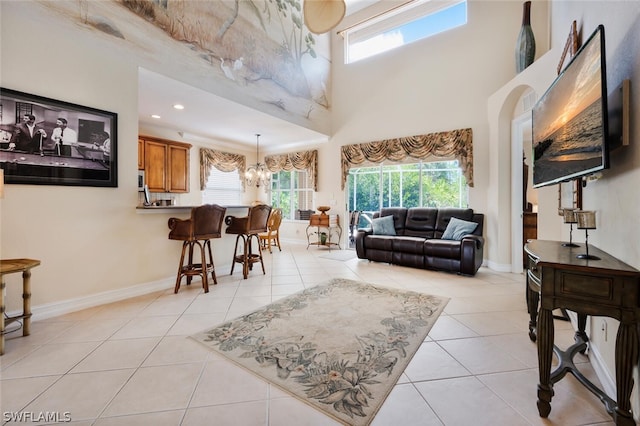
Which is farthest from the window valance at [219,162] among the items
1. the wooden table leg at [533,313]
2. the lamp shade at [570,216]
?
the lamp shade at [570,216]

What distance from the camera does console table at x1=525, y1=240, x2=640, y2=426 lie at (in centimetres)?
117

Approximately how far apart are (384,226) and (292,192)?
343 centimetres

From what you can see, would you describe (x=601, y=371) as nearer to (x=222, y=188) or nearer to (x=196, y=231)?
(x=196, y=231)

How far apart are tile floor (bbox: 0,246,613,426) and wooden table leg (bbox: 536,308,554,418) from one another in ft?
0.22

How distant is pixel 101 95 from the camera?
2.86 meters

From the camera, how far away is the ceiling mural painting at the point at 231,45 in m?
3.08

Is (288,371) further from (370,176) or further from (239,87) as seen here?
(370,176)

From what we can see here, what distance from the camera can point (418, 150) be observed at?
214 inches

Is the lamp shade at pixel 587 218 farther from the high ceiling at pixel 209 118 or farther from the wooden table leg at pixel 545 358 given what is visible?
the high ceiling at pixel 209 118

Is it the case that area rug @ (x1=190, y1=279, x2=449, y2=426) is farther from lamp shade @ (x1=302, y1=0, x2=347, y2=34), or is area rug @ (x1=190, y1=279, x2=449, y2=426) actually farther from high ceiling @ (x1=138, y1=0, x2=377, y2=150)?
high ceiling @ (x1=138, y1=0, x2=377, y2=150)

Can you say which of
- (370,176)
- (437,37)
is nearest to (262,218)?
(370,176)

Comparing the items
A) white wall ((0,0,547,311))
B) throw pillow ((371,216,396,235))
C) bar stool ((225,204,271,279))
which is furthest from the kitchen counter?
throw pillow ((371,216,396,235))

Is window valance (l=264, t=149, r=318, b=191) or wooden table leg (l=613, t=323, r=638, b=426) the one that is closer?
wooden table leg (l=613, t=323, r=638, b=426)

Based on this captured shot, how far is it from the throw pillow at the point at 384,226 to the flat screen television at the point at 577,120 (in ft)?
9.41
